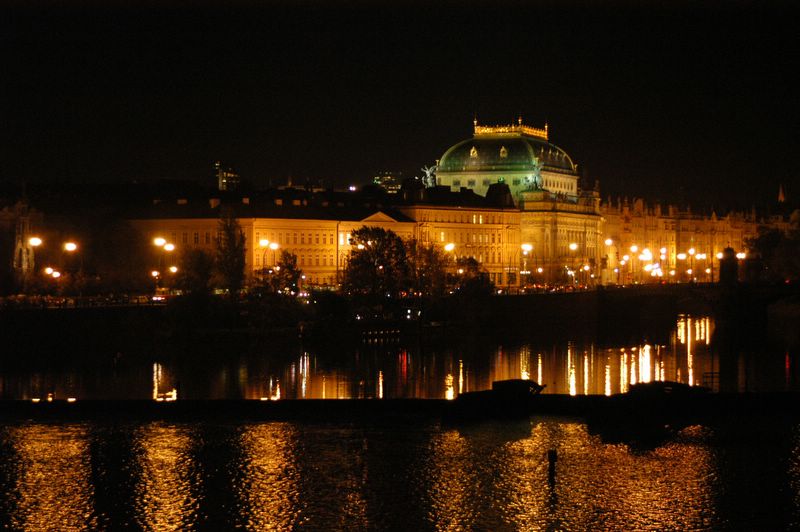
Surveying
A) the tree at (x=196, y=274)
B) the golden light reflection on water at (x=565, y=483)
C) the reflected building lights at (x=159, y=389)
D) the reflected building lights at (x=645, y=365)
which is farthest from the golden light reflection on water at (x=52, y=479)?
the tree at (x=196, y=274)

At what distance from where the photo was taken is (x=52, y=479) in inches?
1448

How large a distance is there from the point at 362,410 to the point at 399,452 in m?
5.49

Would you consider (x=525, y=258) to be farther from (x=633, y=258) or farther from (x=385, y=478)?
(x=385, y=478)

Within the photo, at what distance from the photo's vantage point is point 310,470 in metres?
37.9

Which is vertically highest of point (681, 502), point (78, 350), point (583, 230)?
point (583, 230)

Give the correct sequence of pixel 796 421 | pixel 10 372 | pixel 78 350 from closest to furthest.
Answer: pixel 796 421, pixel 10 372, pixel 78 350

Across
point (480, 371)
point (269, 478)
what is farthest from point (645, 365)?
point (269, 478)

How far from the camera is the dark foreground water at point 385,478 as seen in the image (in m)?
33.6

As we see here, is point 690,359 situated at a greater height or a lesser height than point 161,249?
lesser

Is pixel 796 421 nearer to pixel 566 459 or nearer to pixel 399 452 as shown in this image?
pixel 566 459

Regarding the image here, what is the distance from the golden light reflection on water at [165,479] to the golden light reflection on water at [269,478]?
4.00ft

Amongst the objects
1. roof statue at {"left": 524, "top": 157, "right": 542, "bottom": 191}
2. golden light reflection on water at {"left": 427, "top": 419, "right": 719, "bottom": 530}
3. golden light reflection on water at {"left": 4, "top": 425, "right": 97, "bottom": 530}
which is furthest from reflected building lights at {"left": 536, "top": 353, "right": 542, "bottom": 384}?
roof statue at {"left": 524, "top": 157, "right": 542, "bottom": 191}

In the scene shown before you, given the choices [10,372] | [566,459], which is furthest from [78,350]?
[566,459]

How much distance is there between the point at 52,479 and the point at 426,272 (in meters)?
54.9
